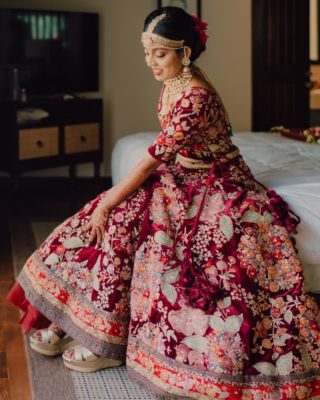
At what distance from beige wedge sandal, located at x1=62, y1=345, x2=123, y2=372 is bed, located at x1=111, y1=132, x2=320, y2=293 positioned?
687mm

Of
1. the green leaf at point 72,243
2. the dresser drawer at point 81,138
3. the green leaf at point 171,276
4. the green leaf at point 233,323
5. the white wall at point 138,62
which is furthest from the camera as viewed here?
the white wall at point 138,62

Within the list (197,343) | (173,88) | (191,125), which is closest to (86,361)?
(197,343)

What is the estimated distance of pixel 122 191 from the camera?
2326mm

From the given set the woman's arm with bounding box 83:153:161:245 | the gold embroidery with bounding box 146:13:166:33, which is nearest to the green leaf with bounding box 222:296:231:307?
the woman's arm with bounding box 83:153:161:245

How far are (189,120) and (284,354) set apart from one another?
2.51 ft

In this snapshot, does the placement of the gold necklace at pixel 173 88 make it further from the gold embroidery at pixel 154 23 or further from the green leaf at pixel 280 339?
the green leaf at pixel 280 339

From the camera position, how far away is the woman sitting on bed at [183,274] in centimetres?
209

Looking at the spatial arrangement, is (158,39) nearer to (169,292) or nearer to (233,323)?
(169,292)

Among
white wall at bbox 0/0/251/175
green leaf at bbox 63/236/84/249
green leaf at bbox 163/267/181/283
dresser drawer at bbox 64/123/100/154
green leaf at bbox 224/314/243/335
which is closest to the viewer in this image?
green leaf at bbox 224/314/243/335

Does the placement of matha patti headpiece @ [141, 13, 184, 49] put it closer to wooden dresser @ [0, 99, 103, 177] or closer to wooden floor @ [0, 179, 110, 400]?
wooden floor @ [0, 179, 110, 400]

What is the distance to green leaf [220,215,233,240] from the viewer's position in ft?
7.17

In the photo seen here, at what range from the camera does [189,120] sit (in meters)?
2.29

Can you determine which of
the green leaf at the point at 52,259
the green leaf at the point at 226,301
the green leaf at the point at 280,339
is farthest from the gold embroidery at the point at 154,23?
the green leaf at the point at 280,339

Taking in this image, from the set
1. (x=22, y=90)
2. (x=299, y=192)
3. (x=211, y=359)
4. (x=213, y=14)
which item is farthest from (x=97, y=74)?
(x=211, y=359)
